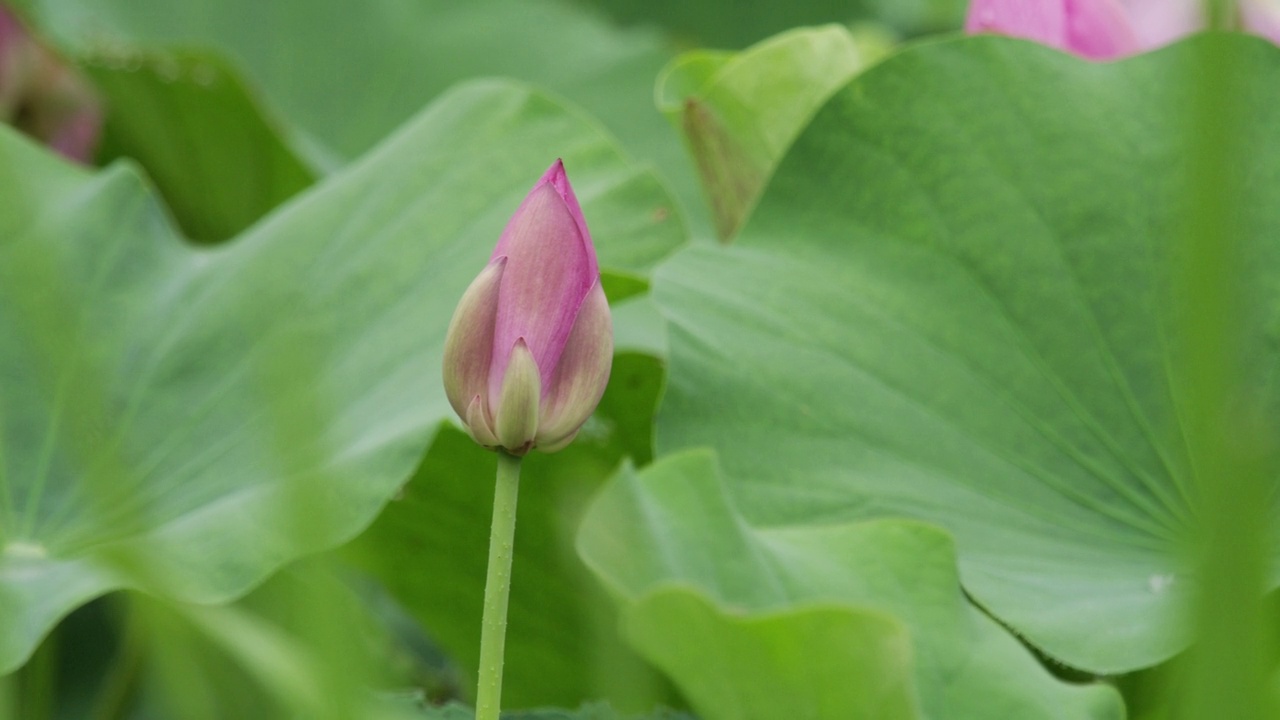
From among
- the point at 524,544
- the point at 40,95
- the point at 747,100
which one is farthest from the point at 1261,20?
the point at 40,95

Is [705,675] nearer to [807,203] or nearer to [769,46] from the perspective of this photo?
[807,203]

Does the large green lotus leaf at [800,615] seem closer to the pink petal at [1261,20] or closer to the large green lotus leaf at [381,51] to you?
the pink petal at [1261,20]

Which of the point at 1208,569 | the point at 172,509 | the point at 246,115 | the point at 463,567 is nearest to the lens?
the point at 1208,569

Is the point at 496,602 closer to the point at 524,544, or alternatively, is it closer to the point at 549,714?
the point at 549,714

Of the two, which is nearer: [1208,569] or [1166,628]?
[1208,569]

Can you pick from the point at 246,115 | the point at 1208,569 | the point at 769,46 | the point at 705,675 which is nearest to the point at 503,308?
the point at 705,675

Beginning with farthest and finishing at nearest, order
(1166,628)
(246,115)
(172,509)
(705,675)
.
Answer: (246,115), (172,509), (1166,628), (705,675)

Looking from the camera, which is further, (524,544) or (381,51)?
(381,51)
